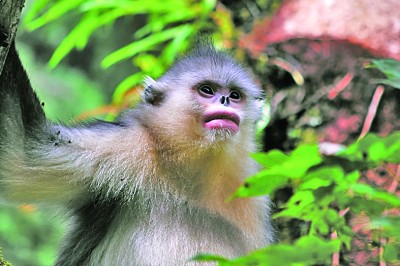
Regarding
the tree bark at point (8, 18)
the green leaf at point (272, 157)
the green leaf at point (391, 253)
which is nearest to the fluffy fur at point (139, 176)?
the tree bark at point (8, 18)

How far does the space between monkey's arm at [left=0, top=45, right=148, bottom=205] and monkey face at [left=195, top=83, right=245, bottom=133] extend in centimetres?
48

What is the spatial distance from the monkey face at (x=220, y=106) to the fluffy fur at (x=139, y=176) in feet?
0.12

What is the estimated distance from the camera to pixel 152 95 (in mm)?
3754

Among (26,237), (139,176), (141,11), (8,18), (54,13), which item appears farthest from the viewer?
(26,237)

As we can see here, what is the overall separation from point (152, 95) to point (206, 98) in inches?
13.8

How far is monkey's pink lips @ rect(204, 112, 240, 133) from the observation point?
3414 mm

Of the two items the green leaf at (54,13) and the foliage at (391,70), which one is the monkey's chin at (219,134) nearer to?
the foliage at (391,70)

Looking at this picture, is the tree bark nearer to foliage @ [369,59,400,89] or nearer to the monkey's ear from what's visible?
the monkey's ear

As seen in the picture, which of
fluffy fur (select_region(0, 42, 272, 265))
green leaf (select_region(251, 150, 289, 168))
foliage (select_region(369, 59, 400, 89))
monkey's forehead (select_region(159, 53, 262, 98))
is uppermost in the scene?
monkey's forehead (select_region(159, 53, 262, 98))

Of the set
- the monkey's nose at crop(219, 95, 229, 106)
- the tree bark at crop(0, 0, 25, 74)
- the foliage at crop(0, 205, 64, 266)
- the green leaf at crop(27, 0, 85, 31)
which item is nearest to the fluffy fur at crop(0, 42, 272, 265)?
the monkey's nose at crop(219, 95, 229, 106)

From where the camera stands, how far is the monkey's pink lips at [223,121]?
3.41 m

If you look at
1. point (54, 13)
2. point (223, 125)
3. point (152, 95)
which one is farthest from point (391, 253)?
point (54, 13)

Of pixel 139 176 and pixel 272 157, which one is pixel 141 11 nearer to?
pixel 139 176

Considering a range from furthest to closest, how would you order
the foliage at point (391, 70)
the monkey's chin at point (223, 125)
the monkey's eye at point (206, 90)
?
1. the monkey's eye at point (206, 90)
2. the monkey's chin at point (223, 125)
3. the foliage at point (391, 70)
